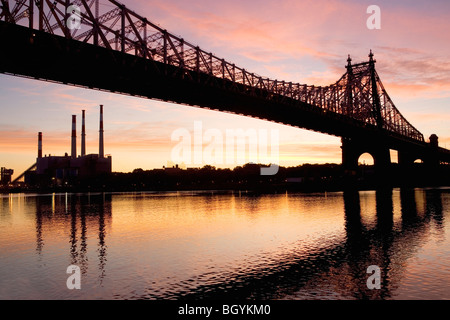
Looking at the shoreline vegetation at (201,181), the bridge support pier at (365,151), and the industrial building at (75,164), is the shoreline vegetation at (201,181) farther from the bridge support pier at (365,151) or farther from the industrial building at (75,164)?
the bridge support pier at (365,151)

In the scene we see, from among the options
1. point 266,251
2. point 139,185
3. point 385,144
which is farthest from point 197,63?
point 139,185

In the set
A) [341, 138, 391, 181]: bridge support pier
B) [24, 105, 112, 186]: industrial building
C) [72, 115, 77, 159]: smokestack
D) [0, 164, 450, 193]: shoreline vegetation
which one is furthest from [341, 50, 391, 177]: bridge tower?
[72, 115, 77, 159]: smokestack

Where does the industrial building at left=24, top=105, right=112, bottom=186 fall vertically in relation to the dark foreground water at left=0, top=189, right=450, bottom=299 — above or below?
above

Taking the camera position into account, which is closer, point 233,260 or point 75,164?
point 233,260

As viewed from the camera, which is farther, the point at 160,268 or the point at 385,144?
the point at 385,144

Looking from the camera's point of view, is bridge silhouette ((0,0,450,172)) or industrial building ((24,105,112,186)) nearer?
bridge silhouette ((0,0,450,172))

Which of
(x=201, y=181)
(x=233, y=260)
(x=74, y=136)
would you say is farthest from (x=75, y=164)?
(x=233, y=260)

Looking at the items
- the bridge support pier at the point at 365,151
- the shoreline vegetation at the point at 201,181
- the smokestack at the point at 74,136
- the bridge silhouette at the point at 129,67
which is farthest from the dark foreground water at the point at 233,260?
the smokestack at the point at 74,136

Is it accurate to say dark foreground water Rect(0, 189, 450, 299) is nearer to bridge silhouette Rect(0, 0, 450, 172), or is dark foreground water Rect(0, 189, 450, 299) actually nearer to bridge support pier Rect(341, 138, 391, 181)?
bridge silhouette Rect(0, 0, 450, 172)

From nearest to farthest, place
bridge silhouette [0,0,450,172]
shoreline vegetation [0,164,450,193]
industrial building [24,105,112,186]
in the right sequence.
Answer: bridge silhouette [0,0,450,172]
shoreline vegetation [0,164,450,193]
industrial building [24,105,112,186]

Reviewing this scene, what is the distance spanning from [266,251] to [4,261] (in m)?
11.3

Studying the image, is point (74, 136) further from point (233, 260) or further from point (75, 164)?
point (233, 260)
